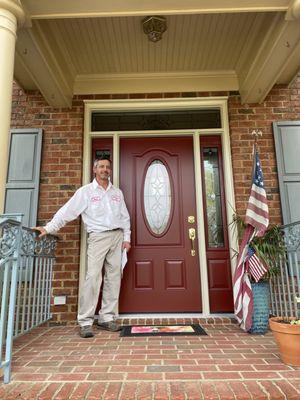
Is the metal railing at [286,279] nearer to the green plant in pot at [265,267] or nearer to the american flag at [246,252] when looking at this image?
the green plant in pot at [265,267]

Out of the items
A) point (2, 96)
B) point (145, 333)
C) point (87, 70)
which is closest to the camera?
point (2, 96)

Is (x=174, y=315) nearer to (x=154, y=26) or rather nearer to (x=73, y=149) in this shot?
(x=73, y=149)

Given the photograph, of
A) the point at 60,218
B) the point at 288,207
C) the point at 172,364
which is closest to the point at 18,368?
the point at 172,364

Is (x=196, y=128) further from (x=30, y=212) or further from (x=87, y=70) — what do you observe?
(x=30, y=212)

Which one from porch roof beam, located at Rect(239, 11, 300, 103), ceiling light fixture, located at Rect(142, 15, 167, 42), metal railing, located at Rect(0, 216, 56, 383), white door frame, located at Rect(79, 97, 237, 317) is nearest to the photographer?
metal railing, located at Rect(0, 216, 56, 383)

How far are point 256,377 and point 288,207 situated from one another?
77.7 inches

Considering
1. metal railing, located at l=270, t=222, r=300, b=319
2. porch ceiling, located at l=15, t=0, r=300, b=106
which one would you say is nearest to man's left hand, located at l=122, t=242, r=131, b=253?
metal railing, located at l=270, t=222, r=300, b=319

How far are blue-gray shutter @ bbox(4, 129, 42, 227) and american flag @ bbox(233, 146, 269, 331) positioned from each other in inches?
81.8

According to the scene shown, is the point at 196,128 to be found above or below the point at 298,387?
above

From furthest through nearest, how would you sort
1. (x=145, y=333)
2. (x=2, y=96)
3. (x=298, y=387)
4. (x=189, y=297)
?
(x=189, y=297), (x=145, y=333), (x=2, y=96), (x=298, y=387)

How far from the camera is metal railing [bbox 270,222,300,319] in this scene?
9.23 ft

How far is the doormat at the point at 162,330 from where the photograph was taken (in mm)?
2799

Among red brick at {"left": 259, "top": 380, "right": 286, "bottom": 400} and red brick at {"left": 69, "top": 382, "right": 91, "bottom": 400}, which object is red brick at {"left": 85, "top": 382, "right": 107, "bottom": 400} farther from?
red brick at {"left": 259, "top": 380, "right": 286, "bottom": 400}

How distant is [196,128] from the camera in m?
3.65
